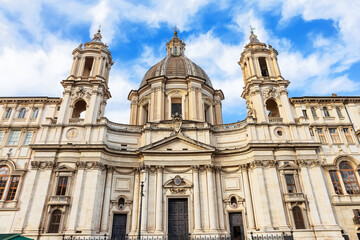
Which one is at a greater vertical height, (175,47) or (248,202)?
(175,47)

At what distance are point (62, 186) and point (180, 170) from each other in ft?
38.4

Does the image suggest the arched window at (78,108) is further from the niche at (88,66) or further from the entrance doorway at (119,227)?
the entrance doorway at (119,227)

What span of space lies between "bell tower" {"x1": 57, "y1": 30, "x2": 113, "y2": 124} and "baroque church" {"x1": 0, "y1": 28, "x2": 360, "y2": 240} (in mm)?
167

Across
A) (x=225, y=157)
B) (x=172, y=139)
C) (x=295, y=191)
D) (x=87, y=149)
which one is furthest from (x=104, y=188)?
(x=295, y=191)

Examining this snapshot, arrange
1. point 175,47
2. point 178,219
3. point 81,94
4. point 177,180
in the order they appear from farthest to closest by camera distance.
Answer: point 175,47 → point 81,94 → point 177,180 → point 178,219

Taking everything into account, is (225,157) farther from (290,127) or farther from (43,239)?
(43,239)

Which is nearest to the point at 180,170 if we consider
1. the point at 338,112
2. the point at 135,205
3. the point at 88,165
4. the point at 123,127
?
the point at 135,205

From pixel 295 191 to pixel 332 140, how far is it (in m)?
7.70

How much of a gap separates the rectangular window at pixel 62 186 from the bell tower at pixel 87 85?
641cm

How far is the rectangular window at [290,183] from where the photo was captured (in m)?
23.7

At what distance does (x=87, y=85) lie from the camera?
29.1 m

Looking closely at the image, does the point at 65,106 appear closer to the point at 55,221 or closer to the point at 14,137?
the point at 14,137

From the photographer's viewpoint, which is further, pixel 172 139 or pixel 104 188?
pixel 172 139

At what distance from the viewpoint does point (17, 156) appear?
81.5 feet
